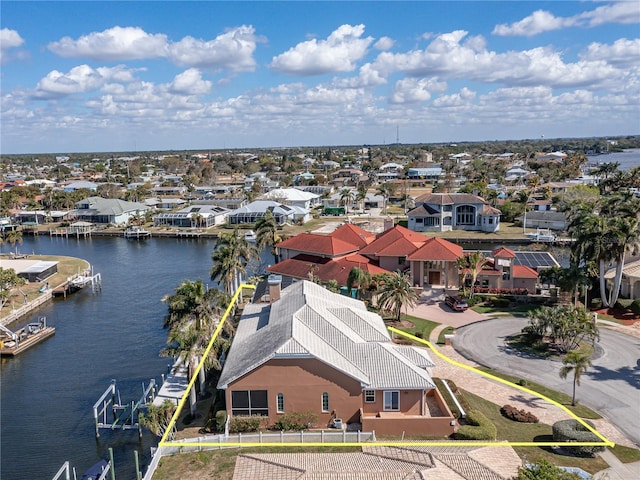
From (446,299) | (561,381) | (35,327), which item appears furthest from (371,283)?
(35,327)

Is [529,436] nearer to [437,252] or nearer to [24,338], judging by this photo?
[437,252]

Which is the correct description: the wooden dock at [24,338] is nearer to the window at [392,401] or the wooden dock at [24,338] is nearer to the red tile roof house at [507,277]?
the window at [392,401]

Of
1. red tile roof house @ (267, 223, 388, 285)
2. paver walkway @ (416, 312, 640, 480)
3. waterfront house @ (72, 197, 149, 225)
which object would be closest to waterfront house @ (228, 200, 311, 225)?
waterfront house @ (72, 197, 149, 225)

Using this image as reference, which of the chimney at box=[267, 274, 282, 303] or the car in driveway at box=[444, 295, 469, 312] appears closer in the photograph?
the chimney at box=[267, 274, 282, 303]

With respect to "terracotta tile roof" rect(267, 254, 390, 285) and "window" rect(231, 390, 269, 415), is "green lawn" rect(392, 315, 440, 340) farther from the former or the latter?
"window" rect(231, 390, 269, 415)

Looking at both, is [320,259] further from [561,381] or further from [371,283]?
[561,381]

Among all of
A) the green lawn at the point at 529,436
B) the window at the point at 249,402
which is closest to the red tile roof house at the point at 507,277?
the green lawn at the point at 529,436
